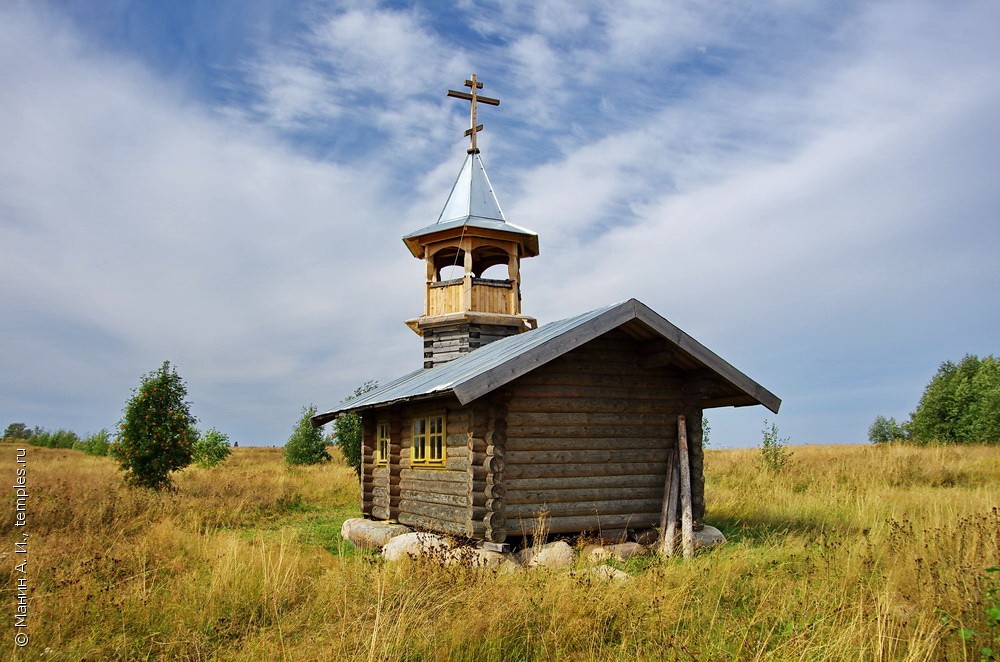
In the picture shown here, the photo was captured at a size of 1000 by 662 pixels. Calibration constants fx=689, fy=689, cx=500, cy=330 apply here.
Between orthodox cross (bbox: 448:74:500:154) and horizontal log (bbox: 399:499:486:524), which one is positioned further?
orthodox cross (bbox: 448:74:500:154)

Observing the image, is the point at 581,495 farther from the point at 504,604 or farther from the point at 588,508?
the point at 504,604

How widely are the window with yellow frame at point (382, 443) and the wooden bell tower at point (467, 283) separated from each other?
3049mm

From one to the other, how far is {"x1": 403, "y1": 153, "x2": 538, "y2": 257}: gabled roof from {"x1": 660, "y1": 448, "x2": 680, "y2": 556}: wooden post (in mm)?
8360

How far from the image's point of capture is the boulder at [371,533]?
1273cm

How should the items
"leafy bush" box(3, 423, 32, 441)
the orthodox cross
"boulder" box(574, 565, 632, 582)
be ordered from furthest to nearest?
"leafy bush" box(3, 423, 32, 441)
the orthodox cross
"boulder" box(574, 565, 632, 582)

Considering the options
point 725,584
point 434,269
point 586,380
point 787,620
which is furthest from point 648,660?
point 434,269

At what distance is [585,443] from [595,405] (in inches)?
26.2

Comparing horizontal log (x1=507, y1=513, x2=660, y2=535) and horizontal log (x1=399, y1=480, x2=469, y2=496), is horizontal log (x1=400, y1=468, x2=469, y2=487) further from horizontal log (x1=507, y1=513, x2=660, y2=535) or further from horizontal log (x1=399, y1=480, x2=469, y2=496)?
horizontal log (x1=507, y1=513, x2=660, y2=535)

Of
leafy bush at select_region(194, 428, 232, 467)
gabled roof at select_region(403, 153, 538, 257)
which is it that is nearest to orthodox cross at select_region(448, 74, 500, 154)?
gabled roof at select_region(403, 153, 538, 257)

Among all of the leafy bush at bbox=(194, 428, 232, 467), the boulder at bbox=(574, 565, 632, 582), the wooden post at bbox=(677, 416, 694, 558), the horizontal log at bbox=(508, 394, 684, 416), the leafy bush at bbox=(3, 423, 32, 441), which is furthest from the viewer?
the leafy bush at bbox=(3, 423, 32, 441)

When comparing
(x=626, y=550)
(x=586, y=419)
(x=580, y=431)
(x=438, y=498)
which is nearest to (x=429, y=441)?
(x=438, y=498)

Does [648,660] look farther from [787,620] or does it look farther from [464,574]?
[464,574]

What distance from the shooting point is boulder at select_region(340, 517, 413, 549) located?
12.7 metres

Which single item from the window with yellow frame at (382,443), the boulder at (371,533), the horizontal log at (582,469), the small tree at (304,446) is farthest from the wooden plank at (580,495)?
the small tree at (304,446)
